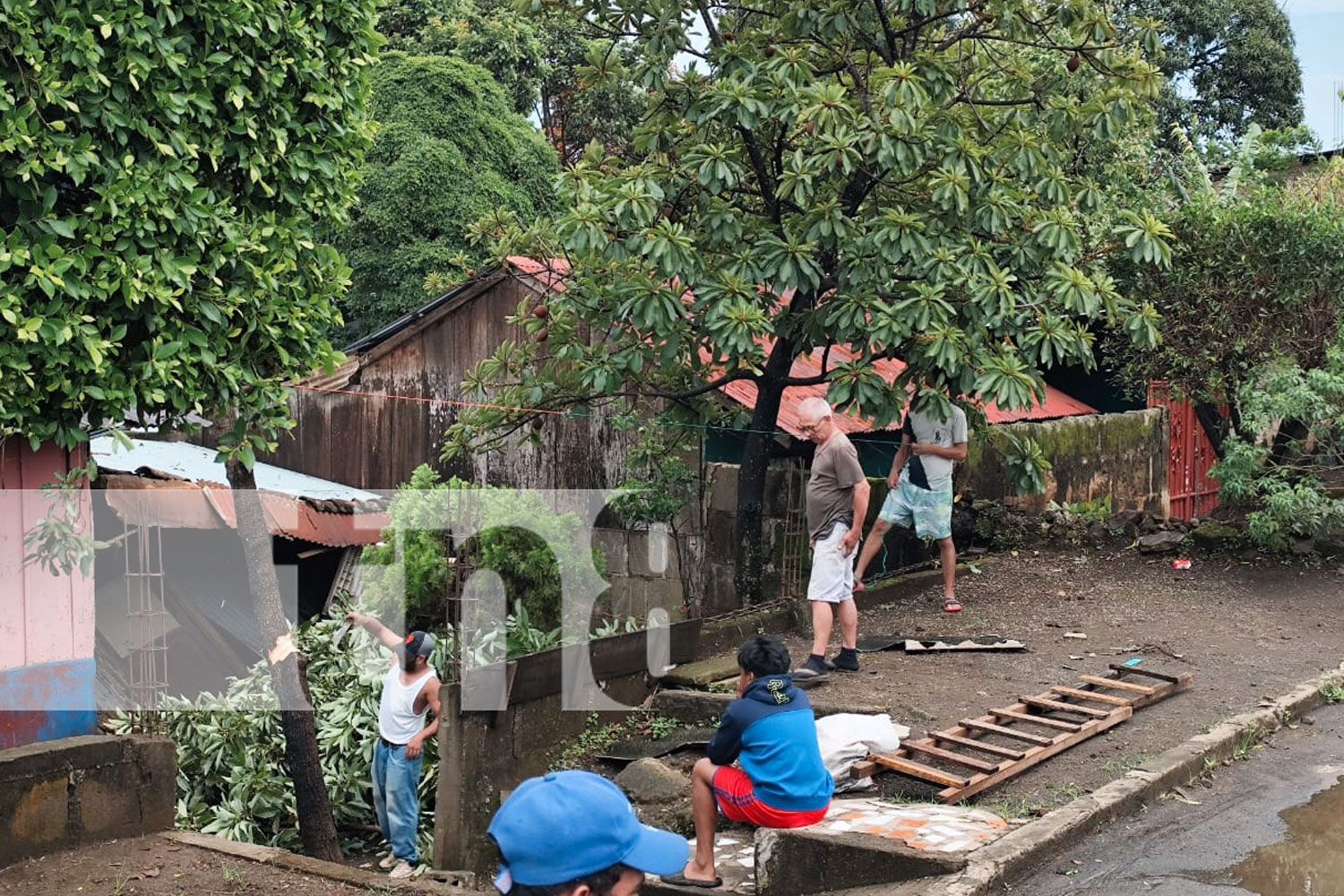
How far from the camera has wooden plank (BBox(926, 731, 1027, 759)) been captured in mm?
6918

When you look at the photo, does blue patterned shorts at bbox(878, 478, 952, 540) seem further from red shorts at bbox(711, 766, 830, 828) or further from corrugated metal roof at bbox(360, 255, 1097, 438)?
→ red shorts at bbox(711, 766, 830, 828)

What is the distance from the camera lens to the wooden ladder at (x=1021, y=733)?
6.72 meters

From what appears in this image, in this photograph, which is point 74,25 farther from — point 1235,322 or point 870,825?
Result: point 1235,322

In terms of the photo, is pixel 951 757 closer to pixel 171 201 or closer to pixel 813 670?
pixel 813 670

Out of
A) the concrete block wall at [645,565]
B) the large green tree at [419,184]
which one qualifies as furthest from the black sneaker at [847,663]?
the large green tree at [419,184]

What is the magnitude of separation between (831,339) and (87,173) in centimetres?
539

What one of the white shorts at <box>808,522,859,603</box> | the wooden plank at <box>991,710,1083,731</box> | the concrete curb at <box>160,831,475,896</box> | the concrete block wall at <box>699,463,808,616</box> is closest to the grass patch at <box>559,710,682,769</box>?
the white shorts at <box>808,522,859,603</box>

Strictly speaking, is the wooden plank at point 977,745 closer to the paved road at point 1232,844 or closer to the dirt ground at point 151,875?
the paved road at point 1232,844

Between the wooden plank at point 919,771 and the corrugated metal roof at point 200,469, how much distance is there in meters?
6.57

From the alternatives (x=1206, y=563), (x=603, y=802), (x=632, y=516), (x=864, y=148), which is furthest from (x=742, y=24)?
(x=603, y=802)

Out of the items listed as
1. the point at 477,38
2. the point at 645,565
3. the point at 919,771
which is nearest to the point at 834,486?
the point at 919,771

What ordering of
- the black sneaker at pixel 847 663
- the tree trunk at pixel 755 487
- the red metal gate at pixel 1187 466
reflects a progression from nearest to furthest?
the black sneaker at pixel 847 663 → the tree trunk at pixel 755 487 → the red metal gate at pixel 1187 466

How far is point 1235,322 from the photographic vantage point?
39.8 feet

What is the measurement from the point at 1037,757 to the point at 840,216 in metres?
3.98
